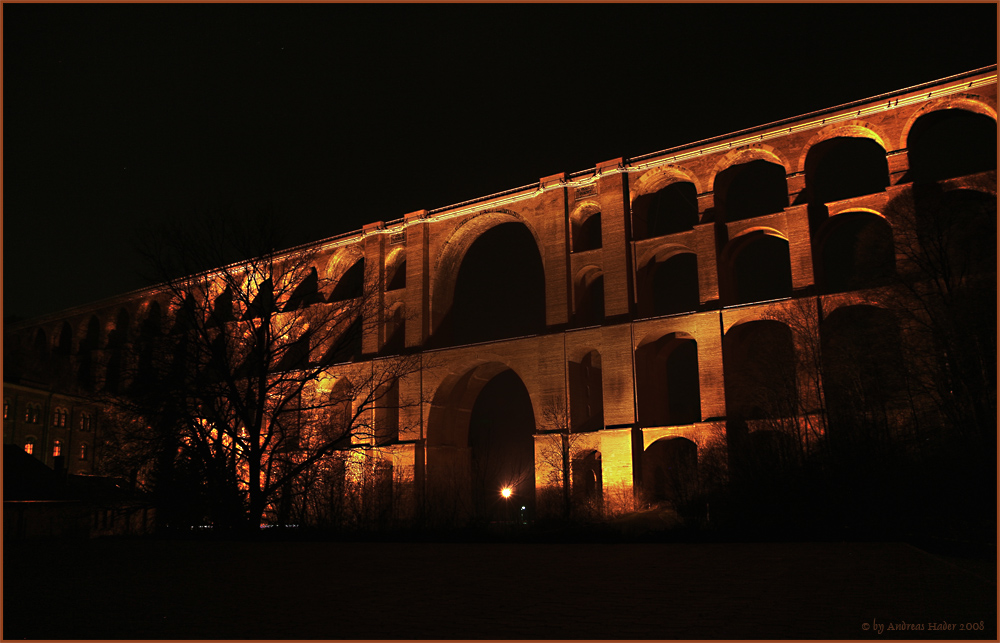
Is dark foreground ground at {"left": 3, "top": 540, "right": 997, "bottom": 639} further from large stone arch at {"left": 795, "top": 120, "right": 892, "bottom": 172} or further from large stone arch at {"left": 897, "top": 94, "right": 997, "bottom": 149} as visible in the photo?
large stone arch at {"left": 795, "top": 120, "right": 892, "bottom": 172}

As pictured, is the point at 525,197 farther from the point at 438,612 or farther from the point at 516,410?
the point at 438,612

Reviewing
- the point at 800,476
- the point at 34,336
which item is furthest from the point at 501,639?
the point at 34,336

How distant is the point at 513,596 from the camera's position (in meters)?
6.53

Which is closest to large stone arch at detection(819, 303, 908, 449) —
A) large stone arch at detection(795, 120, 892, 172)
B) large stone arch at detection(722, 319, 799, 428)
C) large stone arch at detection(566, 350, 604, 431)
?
large stone arch at detection(722, 319, 799, 428)

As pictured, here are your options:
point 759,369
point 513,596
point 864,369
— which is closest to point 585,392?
point 759,369

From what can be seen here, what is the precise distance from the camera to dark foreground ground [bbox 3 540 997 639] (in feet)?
16.5

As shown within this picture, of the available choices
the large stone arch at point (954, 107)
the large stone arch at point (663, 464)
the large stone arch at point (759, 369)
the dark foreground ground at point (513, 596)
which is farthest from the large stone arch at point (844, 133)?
the dark foreground ground at point (513, 596)

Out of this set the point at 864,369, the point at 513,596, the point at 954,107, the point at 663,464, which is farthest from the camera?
the point at 663,464

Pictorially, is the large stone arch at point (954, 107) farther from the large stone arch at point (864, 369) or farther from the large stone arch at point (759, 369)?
the large stone arch at point (759, 369)

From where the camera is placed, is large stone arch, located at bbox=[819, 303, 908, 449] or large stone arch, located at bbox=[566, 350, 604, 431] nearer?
large stone arch, located at bbox=[819, 303, 908, 449]

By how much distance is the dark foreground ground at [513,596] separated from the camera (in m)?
5.03

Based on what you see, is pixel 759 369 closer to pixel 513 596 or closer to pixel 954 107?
pixel 954 107

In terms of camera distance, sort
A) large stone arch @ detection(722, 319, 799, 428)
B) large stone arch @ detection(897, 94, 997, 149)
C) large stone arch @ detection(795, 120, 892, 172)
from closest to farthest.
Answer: large stone arch @ detection(897, 94, 997, 149) → large stone arch @ detection(722, 319, 799, 428) → large stone arch @ detection(795, 120, 892, 172)

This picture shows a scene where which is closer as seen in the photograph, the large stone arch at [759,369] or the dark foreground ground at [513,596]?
the dark foreground ground at [513,596]
